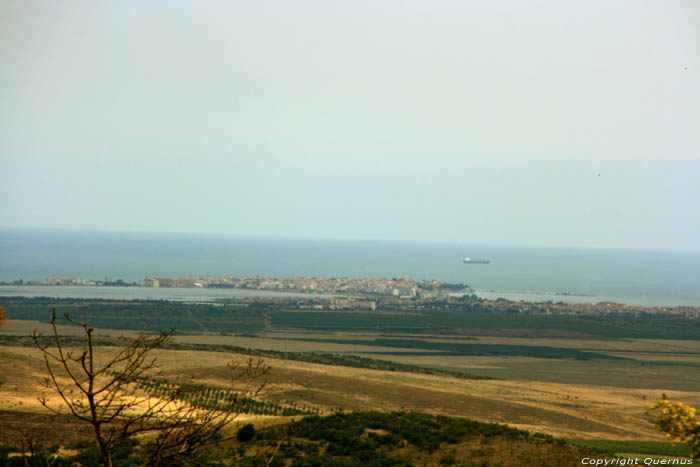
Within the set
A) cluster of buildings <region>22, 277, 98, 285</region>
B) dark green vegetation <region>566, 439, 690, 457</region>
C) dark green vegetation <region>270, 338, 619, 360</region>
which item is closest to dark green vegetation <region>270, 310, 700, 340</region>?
dark green vegetation <region>270, 338, 619, 360</region>

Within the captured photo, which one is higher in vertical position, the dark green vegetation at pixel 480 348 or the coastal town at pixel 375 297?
the coastal town at pixel 375 297

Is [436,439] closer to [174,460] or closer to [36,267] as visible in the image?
[174,460]

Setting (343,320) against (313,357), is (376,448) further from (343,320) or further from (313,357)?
(343,320)

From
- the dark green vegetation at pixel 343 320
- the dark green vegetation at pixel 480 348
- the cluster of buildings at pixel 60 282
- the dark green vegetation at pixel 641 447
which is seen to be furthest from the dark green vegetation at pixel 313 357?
the cluster of buildings at pixel 60 282

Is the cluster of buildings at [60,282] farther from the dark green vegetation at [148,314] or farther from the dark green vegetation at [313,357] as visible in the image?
the dark green vegetation at [313,357]

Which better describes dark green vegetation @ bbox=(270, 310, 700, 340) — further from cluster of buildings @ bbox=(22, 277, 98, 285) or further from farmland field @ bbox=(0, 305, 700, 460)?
cluster of buildings @ bbox=(22, 277, 98, 285)
